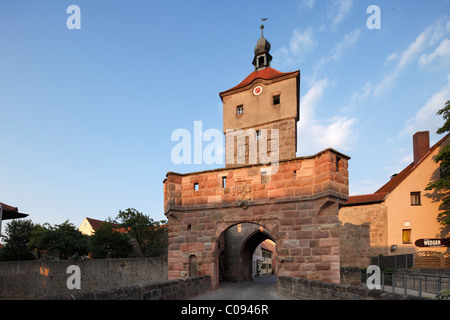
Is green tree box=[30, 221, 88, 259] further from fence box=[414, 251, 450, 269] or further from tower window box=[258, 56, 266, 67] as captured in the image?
fence box=[414, 251, 450, 269]

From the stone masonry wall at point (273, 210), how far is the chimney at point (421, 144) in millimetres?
16881

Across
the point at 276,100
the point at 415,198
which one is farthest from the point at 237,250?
the point at 415,198

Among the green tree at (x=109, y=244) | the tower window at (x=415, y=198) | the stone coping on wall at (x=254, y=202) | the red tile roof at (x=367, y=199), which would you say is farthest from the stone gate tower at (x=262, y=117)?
the green tree at (x=109, y=244)

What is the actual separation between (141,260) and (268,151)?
569 inches

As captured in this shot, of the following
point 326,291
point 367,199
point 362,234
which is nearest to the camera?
point 326,291

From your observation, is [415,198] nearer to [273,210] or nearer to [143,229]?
[273,210]

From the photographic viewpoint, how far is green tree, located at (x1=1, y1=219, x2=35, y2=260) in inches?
1163

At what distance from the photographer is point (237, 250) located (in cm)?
1853

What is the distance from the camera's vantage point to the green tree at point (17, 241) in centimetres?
2953

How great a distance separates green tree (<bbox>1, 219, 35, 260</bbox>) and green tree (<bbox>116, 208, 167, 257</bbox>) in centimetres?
938

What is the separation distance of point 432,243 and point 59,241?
3069cm

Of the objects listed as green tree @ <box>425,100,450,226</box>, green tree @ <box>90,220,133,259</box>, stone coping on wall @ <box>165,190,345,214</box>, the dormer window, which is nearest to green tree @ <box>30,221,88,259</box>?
green tree @ <box>90,220,133,259</box>
